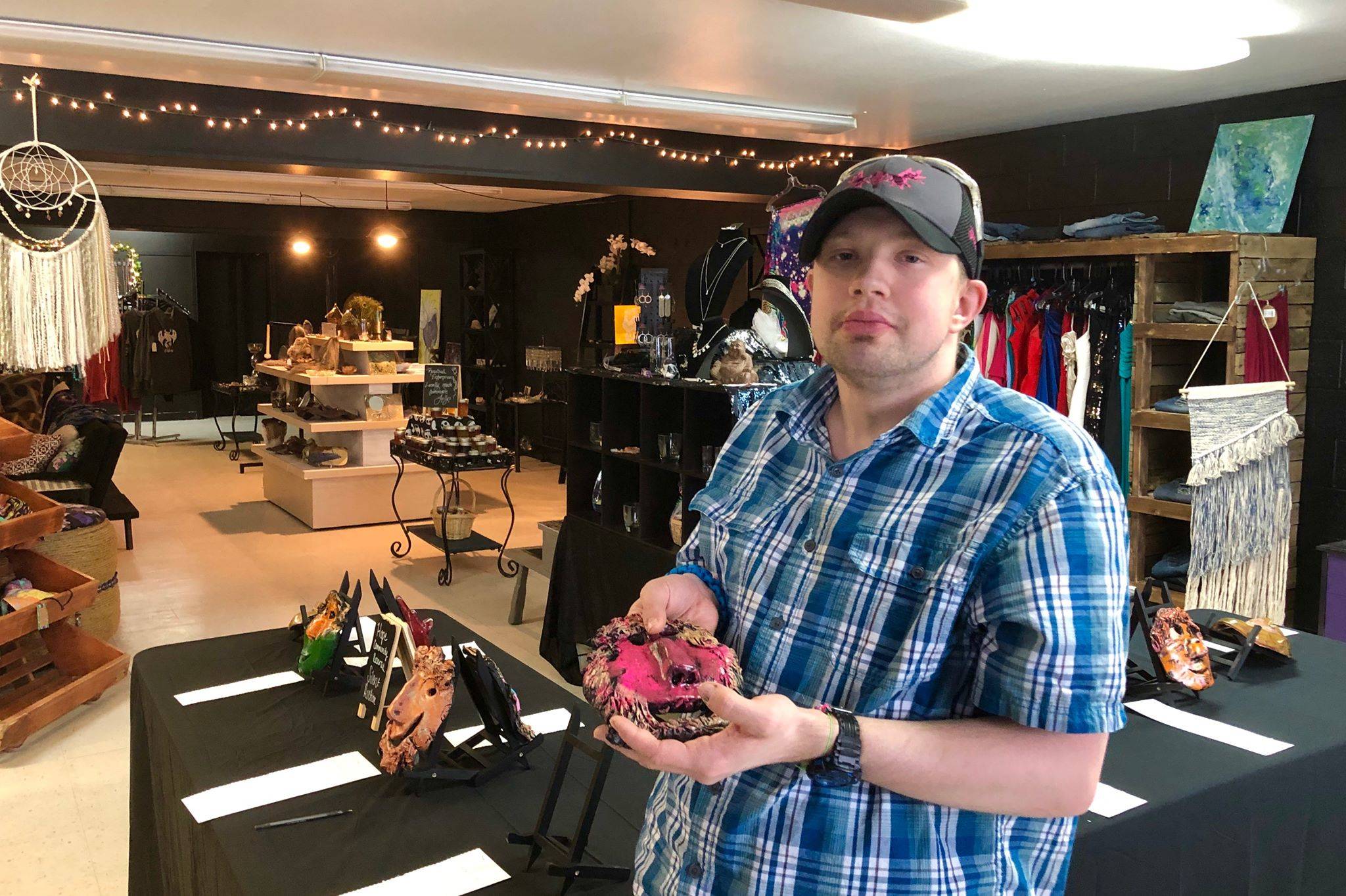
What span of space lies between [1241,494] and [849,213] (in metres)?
4.02

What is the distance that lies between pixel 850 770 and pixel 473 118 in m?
5.46

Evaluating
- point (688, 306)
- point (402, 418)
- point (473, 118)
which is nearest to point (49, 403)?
point (402, 418)

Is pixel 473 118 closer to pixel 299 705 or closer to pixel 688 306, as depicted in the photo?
pixel 688 306

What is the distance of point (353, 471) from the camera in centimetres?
812

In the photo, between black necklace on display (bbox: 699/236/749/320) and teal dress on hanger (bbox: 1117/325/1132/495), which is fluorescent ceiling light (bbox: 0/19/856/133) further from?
teal dress on hanger (bbox: 1117/325/1132/495)

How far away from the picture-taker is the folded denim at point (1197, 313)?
4.59 m

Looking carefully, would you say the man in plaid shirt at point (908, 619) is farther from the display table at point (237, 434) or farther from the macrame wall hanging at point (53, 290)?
the display table at point (237, 434)

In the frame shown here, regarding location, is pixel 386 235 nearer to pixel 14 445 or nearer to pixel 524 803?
pixel 14 445

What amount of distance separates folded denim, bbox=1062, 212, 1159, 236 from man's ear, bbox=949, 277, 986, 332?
4.31 metres

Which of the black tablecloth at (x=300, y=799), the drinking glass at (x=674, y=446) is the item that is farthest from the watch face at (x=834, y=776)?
the drinking glass at (x=674, y=446)

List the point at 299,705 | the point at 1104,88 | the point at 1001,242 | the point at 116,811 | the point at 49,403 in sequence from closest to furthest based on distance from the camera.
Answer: the point at 299,705, the point at 116,811, the point at 1104,88, the point at 1001,242, the point at 49,403

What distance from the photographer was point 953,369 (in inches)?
46.9

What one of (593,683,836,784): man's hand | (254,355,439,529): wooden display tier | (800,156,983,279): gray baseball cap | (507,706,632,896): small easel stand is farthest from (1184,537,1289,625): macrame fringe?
(254,355,439,529): wooden display tier

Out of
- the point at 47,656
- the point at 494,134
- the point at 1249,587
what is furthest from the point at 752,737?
the point at 494,134
